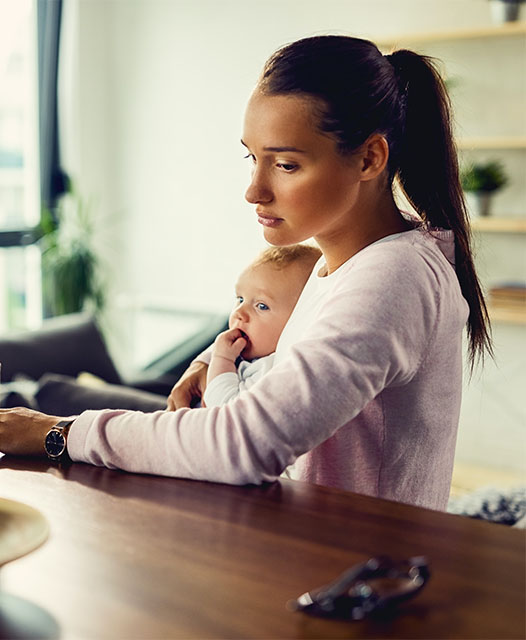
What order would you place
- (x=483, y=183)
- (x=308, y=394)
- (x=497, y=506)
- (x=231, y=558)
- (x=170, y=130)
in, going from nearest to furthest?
(x=231, y=558) → (x=308, y=394) → (x=497, y=506) → (x=483, y=183) → (x=170, y=130)

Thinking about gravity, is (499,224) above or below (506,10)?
below

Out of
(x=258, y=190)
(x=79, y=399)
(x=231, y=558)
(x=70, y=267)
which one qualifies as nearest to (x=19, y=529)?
(x=231, y=558)

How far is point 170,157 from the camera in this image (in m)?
4.83

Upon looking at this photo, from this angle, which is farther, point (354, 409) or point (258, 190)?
point (258, 190)

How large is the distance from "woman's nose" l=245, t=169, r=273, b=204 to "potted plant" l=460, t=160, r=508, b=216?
285cm

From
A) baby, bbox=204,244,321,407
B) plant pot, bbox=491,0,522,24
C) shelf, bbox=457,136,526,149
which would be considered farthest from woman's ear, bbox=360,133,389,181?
plant pot, bbox=491,0,522,24

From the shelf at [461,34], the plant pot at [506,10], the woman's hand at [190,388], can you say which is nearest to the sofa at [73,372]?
the woman's hand at [190,388]

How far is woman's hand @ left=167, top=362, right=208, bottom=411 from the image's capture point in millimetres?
1385

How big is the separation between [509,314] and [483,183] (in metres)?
0.60

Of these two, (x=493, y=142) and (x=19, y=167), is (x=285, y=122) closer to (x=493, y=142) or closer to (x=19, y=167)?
(x=493, y=142)

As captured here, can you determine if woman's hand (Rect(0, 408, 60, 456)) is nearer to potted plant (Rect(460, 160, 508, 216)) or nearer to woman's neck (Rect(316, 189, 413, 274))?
woman's neck (Rect(316, 189, 413, 274))

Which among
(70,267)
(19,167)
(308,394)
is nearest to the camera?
(308,394)

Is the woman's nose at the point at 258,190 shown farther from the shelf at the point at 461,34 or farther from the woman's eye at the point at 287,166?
the shelf at the point at 461,34

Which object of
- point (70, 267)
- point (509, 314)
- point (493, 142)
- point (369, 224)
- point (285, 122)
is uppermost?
point (285, 122)
